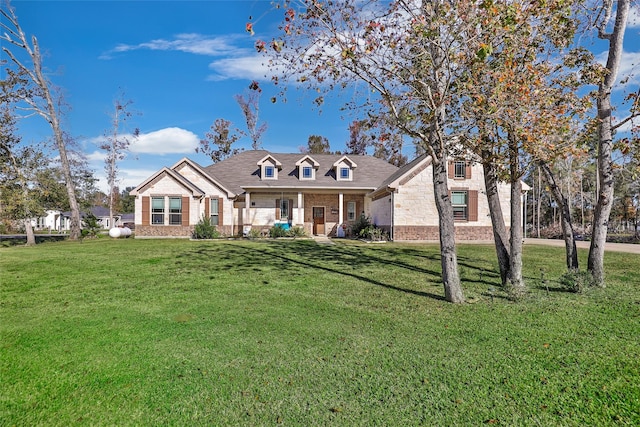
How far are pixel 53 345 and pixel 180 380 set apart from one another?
230 cm

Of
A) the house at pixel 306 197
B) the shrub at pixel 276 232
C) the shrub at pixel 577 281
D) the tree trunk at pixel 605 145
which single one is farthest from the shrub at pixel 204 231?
the tree trunk at pixel 605 145

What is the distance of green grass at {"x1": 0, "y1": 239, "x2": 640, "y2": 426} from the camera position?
317 centimetres

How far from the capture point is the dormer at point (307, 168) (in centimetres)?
2577

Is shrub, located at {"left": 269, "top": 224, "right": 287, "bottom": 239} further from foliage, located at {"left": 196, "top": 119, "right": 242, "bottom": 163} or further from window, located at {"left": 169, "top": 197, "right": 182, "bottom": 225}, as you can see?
foliage, located at {"left": 196, "top": 119, "right": 242, "bottom": 163}

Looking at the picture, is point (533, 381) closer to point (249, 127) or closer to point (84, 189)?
point (249, 127)

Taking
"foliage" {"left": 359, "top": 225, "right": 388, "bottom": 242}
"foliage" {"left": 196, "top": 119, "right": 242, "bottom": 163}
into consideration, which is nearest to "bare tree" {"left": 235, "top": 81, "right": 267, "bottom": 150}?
"foliage" {"left": 196, "top": 119, "right": 242, "bottom": 163}

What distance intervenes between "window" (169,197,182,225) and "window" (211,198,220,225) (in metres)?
2.08

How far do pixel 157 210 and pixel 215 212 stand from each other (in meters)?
3.69

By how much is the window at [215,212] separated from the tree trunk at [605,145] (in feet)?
68.2

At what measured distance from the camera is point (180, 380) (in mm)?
3717

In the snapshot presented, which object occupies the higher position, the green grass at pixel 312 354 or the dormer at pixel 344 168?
the dormer at pixel 344 168

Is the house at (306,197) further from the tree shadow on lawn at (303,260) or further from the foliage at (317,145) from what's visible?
the foliage at (317,145)

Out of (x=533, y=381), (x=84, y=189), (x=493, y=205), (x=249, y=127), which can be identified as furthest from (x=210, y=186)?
(x=84, y=189)

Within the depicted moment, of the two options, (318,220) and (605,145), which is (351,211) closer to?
(318,220)
